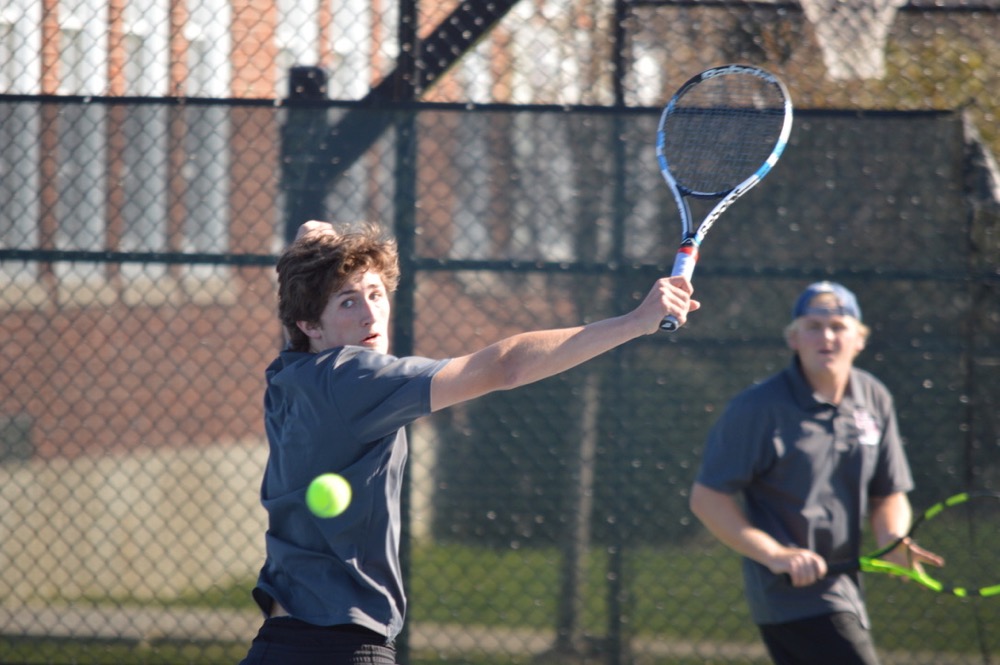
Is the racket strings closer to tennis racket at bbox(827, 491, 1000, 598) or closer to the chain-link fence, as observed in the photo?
the chain-link fence

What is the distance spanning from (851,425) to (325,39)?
8.97ft

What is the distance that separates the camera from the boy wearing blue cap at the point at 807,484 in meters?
3.40

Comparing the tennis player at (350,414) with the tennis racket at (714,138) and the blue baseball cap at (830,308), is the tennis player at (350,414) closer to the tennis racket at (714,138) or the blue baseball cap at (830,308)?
the tennis racket at (714,138)

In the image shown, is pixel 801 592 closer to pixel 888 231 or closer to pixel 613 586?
pixel 613 586

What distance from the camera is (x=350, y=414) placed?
239 cm

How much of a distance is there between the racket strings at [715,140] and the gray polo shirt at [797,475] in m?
0.64

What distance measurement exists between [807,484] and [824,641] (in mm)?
453

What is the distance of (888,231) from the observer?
14.9ft

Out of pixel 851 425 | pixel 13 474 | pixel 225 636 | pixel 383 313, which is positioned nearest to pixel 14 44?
pixel 13 474

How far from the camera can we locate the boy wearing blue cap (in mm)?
3402

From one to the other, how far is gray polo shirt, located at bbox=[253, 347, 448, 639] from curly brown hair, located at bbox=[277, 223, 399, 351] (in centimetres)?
11

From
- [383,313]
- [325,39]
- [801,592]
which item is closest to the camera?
[383,313]

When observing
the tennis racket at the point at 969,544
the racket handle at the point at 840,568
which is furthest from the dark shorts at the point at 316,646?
the tennis racket at the point at 969,544

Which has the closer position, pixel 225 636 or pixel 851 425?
pixel 851 425
